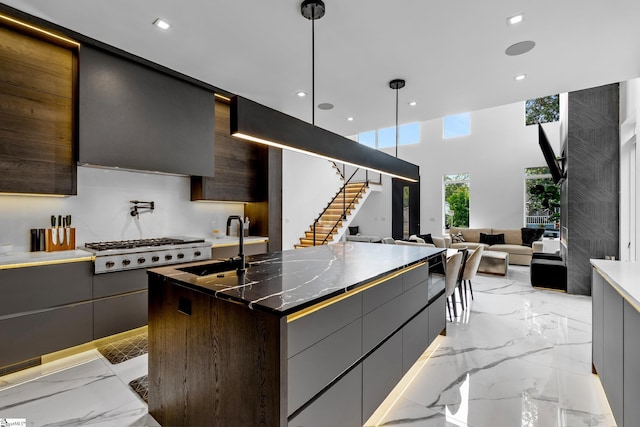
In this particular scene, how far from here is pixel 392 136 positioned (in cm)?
1115

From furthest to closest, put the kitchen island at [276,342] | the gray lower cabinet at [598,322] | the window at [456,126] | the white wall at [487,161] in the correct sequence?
the window at [456,126]
the white wall at [487,161]
the gray lower cabinet at [598,322]
the kitchen island at [276,342]

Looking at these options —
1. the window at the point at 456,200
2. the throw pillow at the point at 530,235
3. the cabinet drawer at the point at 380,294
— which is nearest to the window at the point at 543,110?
the window at the point at 456,200

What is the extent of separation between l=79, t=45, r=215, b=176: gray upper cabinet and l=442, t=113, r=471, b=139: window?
26.3 ft

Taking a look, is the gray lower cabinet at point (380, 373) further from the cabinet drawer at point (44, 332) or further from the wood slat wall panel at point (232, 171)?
the wood slat wall panel at point (232, 171)

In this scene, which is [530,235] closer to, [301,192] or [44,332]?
[301,192]

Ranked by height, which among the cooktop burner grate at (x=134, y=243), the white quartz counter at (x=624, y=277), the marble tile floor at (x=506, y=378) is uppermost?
the cooktop burner grate at (x=134, y=243)

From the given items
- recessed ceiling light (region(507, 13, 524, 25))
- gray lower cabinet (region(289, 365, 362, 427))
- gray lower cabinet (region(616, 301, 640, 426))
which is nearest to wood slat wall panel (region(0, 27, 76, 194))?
gray lower cabinet (region(289, 365, 362, 427))

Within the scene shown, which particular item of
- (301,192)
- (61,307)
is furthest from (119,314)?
(301,192)

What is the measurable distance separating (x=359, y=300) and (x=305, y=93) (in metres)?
2.61

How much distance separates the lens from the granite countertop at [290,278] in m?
1.33

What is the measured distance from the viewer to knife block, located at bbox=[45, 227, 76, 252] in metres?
2.79

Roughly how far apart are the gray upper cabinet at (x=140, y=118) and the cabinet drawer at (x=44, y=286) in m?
0.92

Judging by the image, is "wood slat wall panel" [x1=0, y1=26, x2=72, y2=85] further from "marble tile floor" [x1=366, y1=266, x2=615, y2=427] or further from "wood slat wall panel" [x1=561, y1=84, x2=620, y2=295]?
"wood slat wall panel" [x1=561, y1=84, x2=620, y2=295]

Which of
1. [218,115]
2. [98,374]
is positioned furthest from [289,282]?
[218,115]
